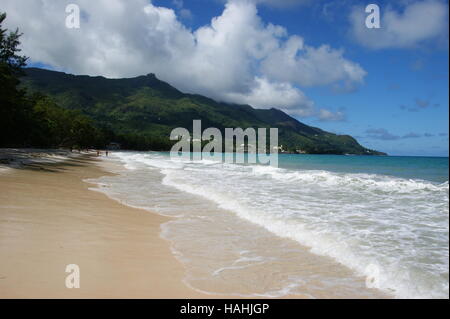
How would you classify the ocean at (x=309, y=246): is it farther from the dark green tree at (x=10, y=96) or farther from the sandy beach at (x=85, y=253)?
→ the dark green tree at (x=10, y=96)

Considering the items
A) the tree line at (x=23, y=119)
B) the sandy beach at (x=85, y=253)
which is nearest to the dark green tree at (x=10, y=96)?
the tree line at (x=23, y=119)

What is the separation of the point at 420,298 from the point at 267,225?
15.0 ft

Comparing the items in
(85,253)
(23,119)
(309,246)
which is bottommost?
(309,246)

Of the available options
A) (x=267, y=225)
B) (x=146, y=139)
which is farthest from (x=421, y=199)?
(x=146, y=139)

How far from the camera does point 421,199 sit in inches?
557

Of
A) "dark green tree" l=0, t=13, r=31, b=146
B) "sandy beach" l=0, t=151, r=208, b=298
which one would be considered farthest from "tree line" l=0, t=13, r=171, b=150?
"sandy beach" l=0, t=151, r=208, b=298

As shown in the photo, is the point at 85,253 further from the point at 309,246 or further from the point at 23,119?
the point at 23,119

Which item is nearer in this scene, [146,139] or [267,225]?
[267,225]

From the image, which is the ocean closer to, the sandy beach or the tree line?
the sandy beach

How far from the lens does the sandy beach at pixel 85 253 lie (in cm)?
430

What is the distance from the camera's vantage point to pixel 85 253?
5.73 meters

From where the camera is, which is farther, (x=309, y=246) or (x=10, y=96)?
(x=10, y=96)

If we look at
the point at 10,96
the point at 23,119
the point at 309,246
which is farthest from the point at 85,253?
the point at 23,119
